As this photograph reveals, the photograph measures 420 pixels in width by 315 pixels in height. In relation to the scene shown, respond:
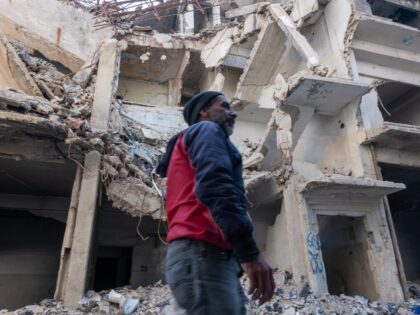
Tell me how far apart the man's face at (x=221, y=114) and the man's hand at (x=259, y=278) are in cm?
83

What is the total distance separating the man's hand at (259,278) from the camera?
1.60 meters

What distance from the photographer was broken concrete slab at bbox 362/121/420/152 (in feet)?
29.6

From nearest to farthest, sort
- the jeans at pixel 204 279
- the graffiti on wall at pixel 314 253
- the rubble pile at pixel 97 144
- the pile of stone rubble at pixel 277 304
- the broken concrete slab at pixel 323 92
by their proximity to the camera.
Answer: the jeans at pixel 204 279 → the pile of stone rubble at pixel 277 304 → the rubble pile at pixel 97 144 → the graffiti on wall at pixel 314 253 → the broken concrete slab at pixel 323 92

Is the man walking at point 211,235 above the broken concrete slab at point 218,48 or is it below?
below

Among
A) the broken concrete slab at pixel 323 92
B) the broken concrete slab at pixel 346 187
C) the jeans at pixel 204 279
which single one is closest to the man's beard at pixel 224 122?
the jeans at pixel 204 279

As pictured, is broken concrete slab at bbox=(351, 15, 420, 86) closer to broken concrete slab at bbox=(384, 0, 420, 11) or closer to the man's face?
broken concrete slab at bbox=(384, 0, 420, 11)

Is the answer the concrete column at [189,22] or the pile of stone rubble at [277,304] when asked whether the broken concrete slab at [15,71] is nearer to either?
the pile of stone rubble at [277,304]

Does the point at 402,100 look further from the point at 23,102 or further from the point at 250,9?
the point at 23,102

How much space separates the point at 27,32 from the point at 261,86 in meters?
8.61

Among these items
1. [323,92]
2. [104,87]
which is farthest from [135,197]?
[323,92]

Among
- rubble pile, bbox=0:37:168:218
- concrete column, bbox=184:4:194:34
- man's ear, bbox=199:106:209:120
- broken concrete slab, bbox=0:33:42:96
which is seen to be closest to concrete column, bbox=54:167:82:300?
rubble pile, bbox=0:37:168:218

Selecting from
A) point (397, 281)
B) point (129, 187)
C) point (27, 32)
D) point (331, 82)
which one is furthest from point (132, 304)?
point (27, 32)

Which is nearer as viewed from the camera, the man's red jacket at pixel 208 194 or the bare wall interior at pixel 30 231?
the man's red jacket at pixel 208 194

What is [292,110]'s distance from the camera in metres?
9.43
